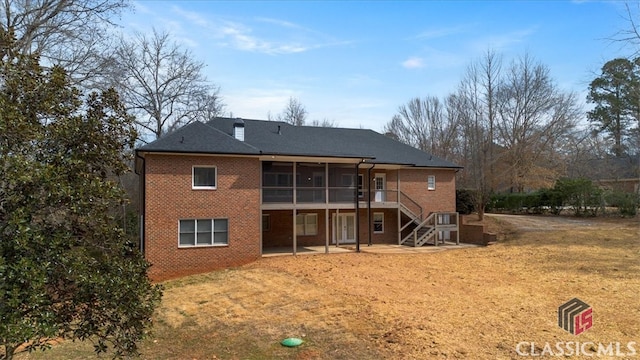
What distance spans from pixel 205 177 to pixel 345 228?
9.61m

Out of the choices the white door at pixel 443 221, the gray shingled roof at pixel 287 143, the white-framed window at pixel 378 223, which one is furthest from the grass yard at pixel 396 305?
the white door at pixel 443 221

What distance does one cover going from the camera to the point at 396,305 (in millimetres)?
10680

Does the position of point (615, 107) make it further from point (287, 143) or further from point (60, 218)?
point (60, 218)

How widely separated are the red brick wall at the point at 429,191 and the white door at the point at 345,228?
12.0 ft

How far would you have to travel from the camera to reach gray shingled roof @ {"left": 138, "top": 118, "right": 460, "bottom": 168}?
17391mm

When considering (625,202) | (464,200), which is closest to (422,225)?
(464,200)

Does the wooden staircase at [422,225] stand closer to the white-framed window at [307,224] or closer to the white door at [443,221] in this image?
the white door at [443,221]

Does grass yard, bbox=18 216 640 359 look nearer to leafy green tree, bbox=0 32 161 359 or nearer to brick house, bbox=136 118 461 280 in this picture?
brick house, bbox=136 118 461 280

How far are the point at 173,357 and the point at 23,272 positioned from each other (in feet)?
17.2

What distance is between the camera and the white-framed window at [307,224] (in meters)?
22.8

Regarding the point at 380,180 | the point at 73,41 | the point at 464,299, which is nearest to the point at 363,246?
the point at 380,180

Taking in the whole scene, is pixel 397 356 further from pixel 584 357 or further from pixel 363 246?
pixel 363 246

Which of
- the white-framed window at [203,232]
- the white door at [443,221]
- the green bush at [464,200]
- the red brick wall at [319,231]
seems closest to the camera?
the white-framed window at [203,232]

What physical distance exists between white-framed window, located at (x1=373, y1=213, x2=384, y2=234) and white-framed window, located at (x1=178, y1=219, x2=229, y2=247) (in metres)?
10.1
